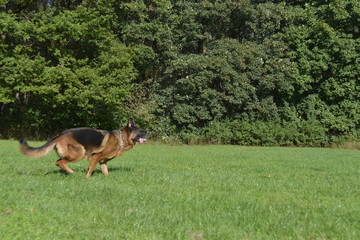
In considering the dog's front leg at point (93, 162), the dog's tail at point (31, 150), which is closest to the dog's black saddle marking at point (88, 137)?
the dog's front leg at point (93, 162)

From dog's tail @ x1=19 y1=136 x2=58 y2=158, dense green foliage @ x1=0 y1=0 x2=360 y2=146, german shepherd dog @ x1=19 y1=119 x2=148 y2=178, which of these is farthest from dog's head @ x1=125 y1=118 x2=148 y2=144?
dense green foliage @ x1=0 y1=0 x2=360 y2=146

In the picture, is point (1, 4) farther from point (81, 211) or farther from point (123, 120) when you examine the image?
point (81, 211)

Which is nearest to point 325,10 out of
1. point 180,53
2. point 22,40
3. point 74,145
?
point 180,53

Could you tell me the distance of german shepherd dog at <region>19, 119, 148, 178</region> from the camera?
8.76 metres

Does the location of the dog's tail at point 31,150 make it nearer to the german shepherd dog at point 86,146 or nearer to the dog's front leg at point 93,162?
the german shepherd dog at point 86,146

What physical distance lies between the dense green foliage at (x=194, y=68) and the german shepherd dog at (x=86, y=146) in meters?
19.3

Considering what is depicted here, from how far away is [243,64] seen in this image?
32.2 m

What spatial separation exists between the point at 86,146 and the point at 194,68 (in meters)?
23.7

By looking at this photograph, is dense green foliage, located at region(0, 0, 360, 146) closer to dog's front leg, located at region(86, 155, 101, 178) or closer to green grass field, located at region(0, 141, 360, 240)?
dog's front leg, located at region(86, 155, 101, 178)

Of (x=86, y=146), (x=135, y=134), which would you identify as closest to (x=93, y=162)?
(x=86, y=146)

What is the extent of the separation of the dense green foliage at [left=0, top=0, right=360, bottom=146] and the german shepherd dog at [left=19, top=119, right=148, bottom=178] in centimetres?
1928

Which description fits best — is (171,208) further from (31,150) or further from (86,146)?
(31,150)

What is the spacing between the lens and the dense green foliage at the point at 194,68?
29938 millimetres

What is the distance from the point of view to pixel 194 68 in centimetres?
3206
